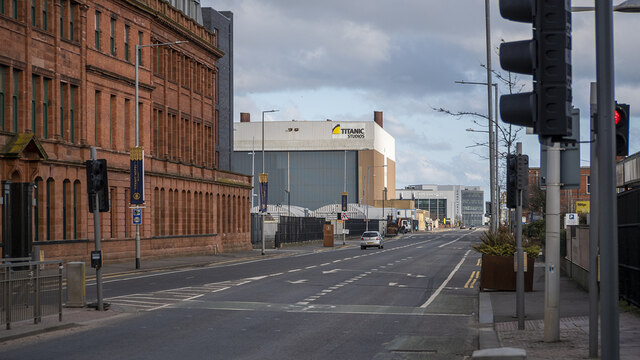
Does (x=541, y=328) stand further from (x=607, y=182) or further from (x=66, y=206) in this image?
(x=66, y=206)

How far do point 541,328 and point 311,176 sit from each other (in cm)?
15470

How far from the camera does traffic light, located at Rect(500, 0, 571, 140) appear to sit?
7137 mm

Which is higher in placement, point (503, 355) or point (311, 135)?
point (311, 135)

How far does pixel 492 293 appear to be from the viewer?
25875 millimetres

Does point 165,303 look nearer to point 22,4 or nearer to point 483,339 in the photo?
point 483,339

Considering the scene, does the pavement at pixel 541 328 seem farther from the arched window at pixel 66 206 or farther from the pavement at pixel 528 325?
the arched window at pixel 66 206

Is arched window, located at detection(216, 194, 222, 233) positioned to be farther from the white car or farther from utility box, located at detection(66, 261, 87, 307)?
utility box, located at detection(66, 261, 87, 307)

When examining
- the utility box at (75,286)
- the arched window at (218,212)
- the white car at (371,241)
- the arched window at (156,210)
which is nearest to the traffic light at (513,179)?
the utility box at (75,286)

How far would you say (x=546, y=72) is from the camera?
7227 mm

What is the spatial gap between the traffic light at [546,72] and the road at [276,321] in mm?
7289

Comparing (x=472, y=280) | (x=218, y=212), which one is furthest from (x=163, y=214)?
(x=472, y=280)

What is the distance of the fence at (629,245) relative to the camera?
18.8m

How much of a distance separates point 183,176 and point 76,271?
37.1m

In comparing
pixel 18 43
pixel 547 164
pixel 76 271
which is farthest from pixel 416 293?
pixel 18 43
